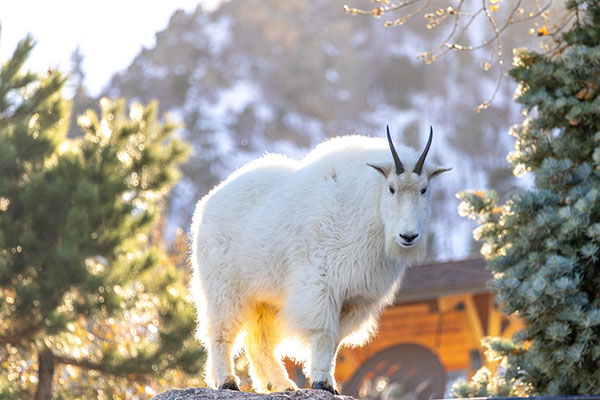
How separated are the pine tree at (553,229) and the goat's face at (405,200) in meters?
1.28

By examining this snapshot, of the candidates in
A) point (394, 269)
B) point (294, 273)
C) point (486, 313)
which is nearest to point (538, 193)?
point (394, 269)

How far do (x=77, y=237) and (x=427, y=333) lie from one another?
5382 millimetres

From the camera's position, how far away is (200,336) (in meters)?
4.93

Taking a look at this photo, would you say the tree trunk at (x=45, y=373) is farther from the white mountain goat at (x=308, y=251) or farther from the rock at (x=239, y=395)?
the rock at (x=239, y=395)

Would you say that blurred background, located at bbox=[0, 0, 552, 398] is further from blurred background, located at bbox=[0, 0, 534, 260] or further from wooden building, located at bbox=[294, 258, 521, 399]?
wooden building, located at bbox=[294, 258, 521, 399]

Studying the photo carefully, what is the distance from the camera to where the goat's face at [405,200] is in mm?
4156

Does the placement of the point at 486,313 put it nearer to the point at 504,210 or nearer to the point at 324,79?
the point at 504,210

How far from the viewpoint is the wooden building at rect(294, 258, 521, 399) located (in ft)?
34.9

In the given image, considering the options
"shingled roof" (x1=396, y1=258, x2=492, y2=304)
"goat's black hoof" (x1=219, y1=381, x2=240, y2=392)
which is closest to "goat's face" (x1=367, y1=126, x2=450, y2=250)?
"goat's black hoof" (x1=219, y1=381, x2=240, y2=392)

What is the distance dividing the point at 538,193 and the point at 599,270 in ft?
2.03

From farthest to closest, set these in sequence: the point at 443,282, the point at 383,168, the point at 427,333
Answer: the point at 427,333, the point at 443,282, the point at 383,168

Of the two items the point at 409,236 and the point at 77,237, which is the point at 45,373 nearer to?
the point at 77,237

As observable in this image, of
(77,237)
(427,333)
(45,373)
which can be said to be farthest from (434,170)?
(427,333)

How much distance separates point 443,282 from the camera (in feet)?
36.6
